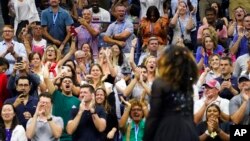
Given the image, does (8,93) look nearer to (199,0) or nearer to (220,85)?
(220,85)

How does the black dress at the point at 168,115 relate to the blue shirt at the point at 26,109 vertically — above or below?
above

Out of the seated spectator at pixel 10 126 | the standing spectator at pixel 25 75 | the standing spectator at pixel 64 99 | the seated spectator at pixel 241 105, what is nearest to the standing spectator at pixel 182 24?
the standing spectator at pixel 25 75

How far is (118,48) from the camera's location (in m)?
16.2

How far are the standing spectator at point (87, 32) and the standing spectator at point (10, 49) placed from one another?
4.58 ft

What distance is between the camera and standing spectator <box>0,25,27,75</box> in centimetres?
1594

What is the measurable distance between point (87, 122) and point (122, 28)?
5.12m

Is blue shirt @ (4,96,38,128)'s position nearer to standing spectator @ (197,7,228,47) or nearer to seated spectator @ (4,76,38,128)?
seated spectator @ (4,76,38,128)

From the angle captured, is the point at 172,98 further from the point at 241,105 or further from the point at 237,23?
the point at 237,23

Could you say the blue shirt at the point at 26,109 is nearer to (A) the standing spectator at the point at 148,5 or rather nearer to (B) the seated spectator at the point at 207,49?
(B) the seated spectator at the point at 207,49

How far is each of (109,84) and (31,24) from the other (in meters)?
3.50

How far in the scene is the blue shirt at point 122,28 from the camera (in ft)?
57.2

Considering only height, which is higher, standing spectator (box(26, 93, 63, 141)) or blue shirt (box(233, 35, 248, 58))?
blue shirt (box(233, 35, 248, 58))

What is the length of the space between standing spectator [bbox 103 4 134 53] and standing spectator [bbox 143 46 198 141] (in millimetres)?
9180

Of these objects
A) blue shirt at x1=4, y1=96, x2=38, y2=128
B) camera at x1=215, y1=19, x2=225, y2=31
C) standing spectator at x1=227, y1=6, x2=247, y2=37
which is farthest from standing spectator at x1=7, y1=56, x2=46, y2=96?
standing spectator at x1=227, y1=6, x2=247, y2=37
